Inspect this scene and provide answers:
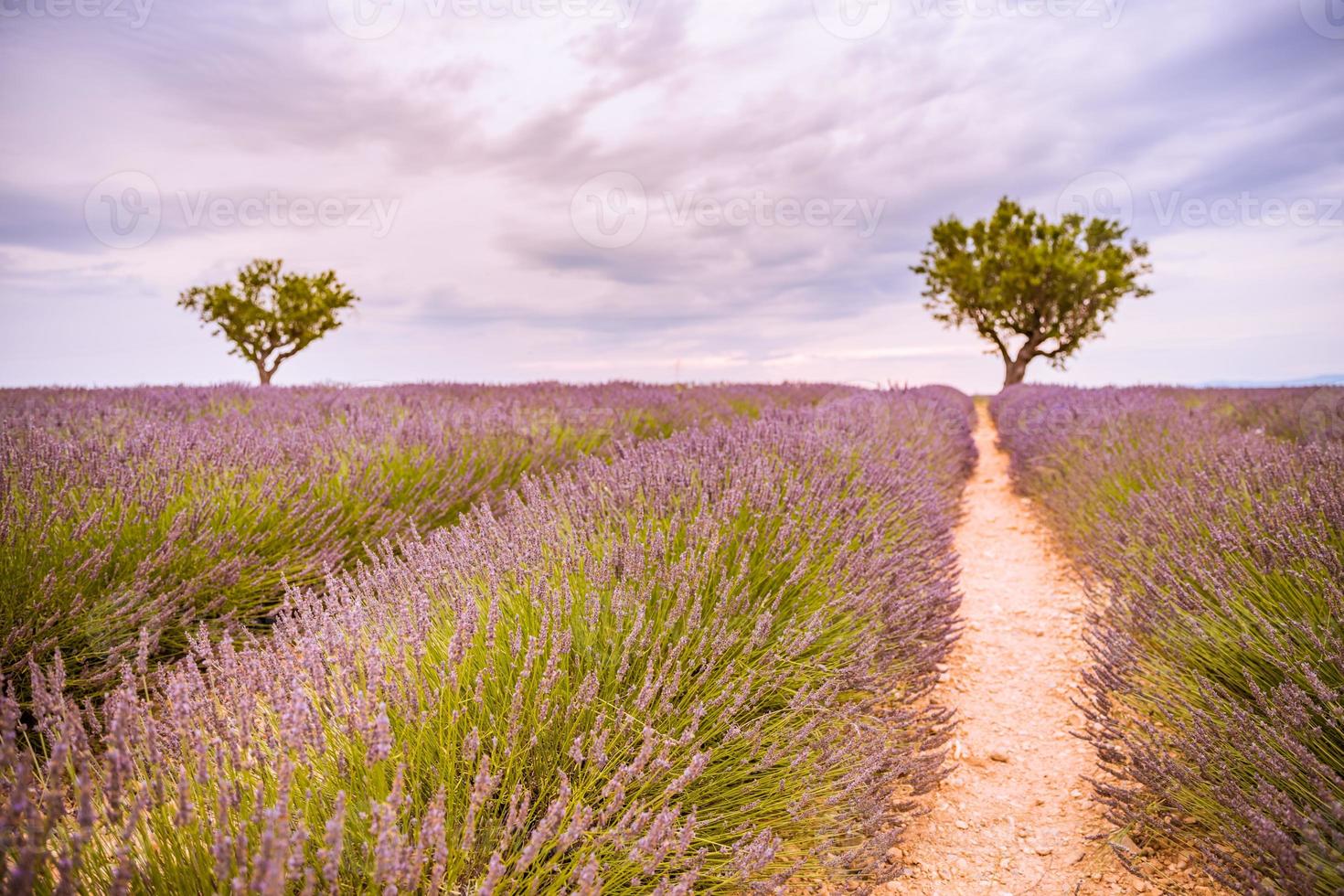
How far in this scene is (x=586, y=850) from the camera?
1.35 m

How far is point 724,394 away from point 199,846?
9459 millimetres

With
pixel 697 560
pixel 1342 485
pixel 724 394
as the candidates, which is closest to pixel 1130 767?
pixel 697 560

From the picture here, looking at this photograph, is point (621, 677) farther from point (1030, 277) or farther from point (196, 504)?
point (1030, 277)

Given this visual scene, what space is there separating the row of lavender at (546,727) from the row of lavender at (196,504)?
367mm

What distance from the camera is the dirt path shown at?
197 centimetres

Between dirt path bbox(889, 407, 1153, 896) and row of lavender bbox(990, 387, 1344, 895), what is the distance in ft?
0.56

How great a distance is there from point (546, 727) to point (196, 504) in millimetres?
2522

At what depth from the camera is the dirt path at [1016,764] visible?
1974 mm

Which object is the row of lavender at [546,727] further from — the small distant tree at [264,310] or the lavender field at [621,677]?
the small distant tree at [264,310]

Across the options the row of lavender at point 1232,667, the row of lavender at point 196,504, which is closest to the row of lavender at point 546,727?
the row of lavender at point 196,504

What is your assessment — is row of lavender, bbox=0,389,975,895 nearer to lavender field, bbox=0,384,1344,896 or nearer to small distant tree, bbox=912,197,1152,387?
lavender field, bbox=0,384,1344,896

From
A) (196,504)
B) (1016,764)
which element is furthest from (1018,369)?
(196,504)

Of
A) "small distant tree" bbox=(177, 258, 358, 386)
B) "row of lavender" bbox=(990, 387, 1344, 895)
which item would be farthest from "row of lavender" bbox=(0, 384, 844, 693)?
"small distant tree" bbox=(177, 258, 358, 386)

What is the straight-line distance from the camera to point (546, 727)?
149cm
